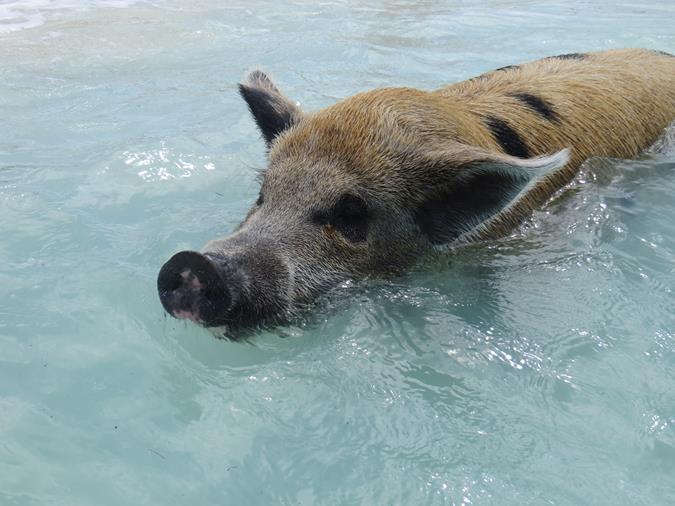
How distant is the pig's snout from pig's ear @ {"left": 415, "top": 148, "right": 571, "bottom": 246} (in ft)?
4.72

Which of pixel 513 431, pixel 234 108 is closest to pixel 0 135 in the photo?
pixel 234 108

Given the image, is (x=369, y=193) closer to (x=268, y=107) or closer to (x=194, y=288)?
(x=268, y=107)

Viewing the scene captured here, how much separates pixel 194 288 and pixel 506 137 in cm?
236

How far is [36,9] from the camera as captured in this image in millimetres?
12672

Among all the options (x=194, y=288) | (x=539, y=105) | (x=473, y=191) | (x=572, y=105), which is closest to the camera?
(x=194, y=288)

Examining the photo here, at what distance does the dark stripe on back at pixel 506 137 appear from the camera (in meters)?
4.94

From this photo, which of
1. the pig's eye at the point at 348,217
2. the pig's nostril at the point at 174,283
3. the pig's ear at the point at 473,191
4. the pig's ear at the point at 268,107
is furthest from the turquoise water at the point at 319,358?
the pig's ear at the point at 268,107

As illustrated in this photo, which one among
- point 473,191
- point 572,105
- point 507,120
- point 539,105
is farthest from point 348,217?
point 572,105

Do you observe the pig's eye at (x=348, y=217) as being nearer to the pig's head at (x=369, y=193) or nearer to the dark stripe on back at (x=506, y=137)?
the pig's head at (x=369, y=193)

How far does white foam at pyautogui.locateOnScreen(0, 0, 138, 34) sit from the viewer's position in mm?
11531

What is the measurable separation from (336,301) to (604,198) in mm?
2191

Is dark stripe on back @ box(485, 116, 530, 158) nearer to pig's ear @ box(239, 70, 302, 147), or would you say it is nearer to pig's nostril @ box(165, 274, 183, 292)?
pig's ear @ box(239, 70, 302, 147)

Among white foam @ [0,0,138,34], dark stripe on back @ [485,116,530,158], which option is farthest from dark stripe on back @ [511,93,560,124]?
white foam @ [0,0,138,34]

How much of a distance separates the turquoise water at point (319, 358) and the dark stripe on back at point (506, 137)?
1.50 feet
